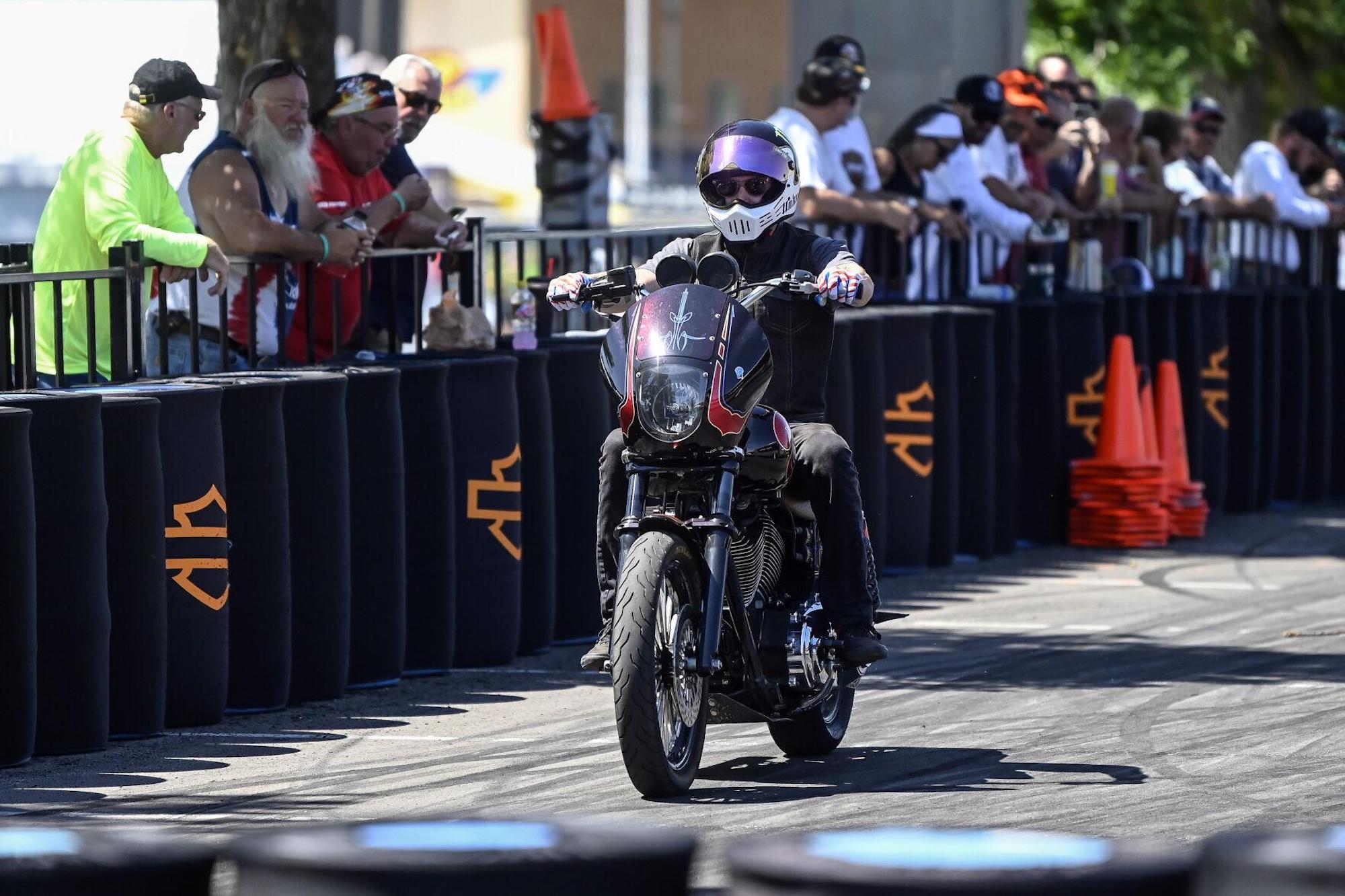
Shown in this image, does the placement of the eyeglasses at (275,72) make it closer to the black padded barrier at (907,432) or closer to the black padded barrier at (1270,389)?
the black padded barrier at (907,432)

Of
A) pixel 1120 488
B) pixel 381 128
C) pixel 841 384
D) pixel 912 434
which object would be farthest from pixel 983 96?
pixel 381 128

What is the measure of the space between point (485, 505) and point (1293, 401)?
8.21 meters

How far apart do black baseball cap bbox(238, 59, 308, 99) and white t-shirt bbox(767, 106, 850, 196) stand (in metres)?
3.47

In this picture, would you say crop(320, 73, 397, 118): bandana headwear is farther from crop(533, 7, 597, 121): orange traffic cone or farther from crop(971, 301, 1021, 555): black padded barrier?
crop(971, 301, 1021, 555): black padded barrier

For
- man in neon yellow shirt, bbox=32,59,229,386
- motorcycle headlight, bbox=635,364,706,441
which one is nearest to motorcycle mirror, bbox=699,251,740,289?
motorcycle headlight, bbox=635,364,706,441

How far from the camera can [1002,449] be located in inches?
556

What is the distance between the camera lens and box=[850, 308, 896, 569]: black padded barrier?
1291cm

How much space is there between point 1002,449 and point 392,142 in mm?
4306

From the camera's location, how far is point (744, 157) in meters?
8.02

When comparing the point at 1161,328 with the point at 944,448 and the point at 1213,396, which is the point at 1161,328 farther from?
the point at 944,448

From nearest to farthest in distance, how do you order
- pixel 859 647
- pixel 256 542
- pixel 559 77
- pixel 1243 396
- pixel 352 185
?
pixel 859 647 < pixel 256 542 < pixel 352 185 < pixel 559 77 < pixel 1243 396

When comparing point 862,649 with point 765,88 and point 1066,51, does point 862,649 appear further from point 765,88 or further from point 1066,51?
point 765,88

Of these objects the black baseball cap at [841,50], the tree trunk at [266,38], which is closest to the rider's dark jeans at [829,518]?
the tree trunk at [266,38]

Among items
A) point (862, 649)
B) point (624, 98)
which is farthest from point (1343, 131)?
point (624, 98)
